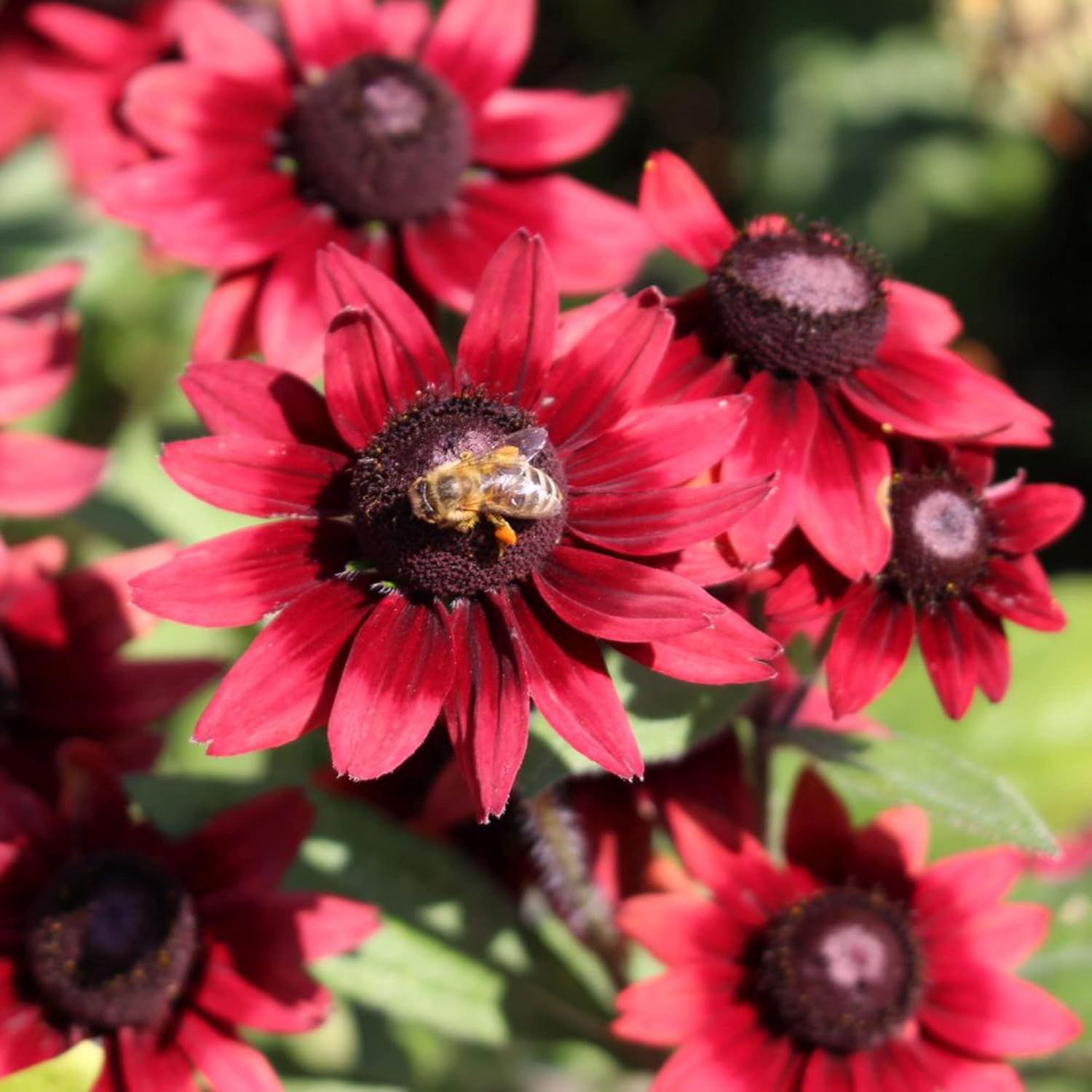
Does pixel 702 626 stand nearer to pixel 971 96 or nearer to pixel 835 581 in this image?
pixel 835 581

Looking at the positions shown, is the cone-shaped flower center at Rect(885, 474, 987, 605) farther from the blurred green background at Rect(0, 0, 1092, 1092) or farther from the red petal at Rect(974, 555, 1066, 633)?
the blurred green background at Rect(0, 0, 1092, 1092)

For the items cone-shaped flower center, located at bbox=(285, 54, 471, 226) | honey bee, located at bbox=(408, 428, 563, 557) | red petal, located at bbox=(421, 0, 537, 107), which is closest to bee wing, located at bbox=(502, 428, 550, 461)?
honey bee, located at bbox=(408, 428, 563, 557)

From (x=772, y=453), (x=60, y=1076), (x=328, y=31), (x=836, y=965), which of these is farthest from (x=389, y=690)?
(x=328, y=31)

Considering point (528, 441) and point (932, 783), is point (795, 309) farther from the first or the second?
point (932, 783)

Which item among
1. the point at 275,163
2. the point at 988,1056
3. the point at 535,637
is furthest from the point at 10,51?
the point at 988,1056

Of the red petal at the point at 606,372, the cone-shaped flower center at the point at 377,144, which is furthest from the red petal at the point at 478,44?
the red petal at the point at 606,372
